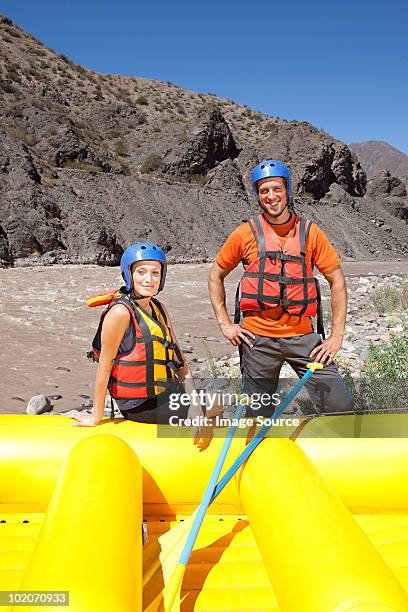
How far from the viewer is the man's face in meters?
2.42

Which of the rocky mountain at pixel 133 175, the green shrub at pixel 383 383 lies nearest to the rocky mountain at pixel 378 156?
the rocky mountain at pixel 133 175

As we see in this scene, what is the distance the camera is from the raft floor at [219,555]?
174 centimetres

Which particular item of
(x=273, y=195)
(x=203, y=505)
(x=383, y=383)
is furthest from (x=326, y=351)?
(x=383, y=383)

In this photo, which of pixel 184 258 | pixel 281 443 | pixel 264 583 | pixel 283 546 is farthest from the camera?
pixel 184 258

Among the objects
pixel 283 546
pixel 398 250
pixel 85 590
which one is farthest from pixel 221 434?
pixel 398 250

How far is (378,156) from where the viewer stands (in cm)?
12394

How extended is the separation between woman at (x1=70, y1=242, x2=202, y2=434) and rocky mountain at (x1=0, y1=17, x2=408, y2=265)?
49.7 ft

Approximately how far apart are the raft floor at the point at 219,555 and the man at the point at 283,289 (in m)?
0.66

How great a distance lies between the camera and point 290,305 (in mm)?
2482

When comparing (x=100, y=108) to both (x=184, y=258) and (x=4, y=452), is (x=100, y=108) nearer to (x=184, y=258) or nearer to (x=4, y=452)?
(x=184, y=258)

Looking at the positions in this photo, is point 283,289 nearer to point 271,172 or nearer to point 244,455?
point 271,172

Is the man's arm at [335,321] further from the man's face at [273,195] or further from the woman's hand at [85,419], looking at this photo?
the woman's hand at [85,419]

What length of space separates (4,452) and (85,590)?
1170 millimetres

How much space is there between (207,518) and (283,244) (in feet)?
4.49
